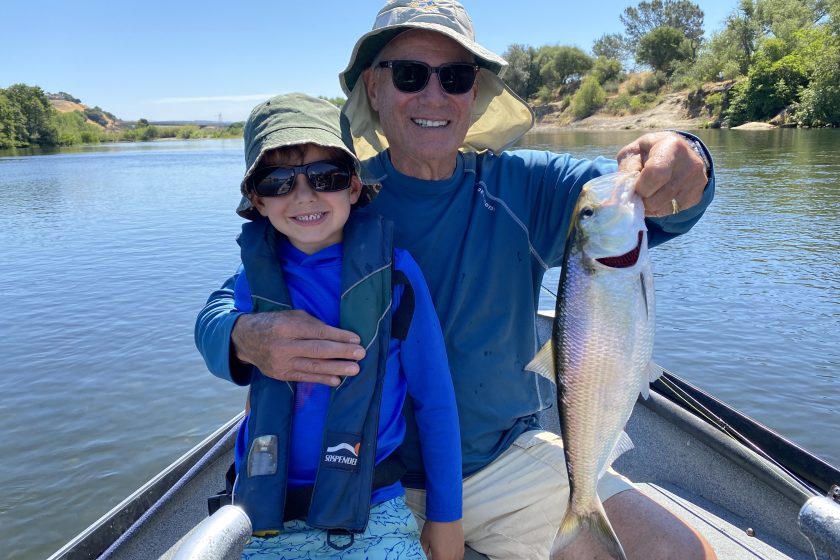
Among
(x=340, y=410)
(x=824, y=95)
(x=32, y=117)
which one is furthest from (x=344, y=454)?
(x=32, y=117)

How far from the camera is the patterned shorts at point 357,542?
7.75 ft

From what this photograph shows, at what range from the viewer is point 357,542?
2.38 metres

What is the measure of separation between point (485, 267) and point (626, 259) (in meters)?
0.92

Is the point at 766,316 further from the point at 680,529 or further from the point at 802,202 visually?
the point at 802,202

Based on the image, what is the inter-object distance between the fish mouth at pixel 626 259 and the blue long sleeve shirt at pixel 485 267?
0.78 metres

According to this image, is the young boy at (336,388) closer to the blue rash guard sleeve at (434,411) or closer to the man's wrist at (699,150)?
the blue rash guard sleeve at (434,411)

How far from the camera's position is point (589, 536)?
2.41 m

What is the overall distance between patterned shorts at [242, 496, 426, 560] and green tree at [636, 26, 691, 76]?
84125 millimetres

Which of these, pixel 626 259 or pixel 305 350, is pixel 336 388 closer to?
pixel 305 350

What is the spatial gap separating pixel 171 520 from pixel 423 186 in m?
2.89

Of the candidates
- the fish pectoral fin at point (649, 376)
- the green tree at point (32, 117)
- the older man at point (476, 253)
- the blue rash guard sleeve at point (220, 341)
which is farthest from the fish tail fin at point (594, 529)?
the green tree at point (32, 117)

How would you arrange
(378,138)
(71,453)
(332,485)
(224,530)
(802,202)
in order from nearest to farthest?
(224,530), (332,485), (378,138), (71,453), (802,202)

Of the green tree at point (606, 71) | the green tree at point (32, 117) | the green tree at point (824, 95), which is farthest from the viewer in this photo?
the green tree at point (32, 117)

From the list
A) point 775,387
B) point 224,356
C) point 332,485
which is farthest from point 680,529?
point 775,387
